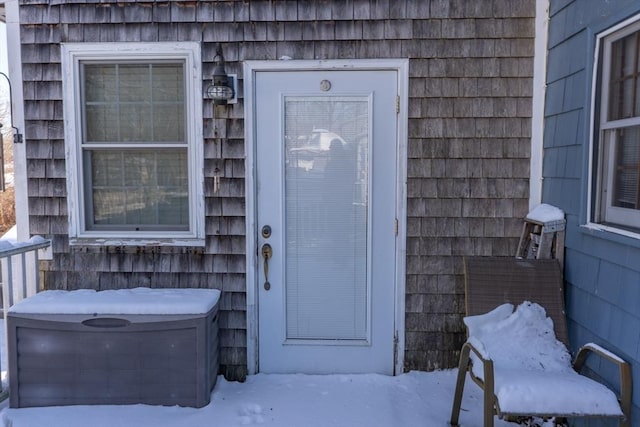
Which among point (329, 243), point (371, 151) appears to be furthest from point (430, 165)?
point (329, 243)

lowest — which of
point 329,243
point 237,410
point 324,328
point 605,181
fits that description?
point 237,410

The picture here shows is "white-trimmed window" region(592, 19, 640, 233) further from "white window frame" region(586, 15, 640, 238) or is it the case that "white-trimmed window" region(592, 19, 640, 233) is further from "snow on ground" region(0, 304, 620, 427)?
"snow on ground" region(0, 304, 620, 427)

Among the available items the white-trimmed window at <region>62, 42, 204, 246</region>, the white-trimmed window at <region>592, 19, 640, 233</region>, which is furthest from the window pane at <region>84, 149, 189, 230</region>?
the white-trimmed window at <region>592, 19, 640, 233</region>

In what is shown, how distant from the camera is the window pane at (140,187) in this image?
9.68 ft

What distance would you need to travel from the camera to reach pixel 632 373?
191 centimetres

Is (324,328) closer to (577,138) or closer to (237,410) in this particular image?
(237,410)

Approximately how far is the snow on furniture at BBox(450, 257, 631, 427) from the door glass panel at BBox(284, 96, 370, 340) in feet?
2.35

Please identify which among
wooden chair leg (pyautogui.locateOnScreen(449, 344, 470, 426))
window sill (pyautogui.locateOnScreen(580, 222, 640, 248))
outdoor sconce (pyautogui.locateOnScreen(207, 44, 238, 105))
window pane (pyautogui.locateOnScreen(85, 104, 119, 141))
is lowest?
wooden chair leg (pyautogui.locateOnScreen(449, 344, 470, 426))

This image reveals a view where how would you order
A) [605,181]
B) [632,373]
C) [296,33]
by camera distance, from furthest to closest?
[296,33] < [605,181] < [632,373]

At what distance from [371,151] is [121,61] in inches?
65.3

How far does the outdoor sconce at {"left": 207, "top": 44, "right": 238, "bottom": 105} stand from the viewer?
8.97 ft

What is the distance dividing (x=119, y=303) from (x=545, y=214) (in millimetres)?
2436

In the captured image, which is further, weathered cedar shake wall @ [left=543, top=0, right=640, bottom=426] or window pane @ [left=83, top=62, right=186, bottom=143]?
window pane @ [left=83, top=62, right=186, bottom=143]

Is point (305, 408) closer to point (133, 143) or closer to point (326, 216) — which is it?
point (326, 216)
